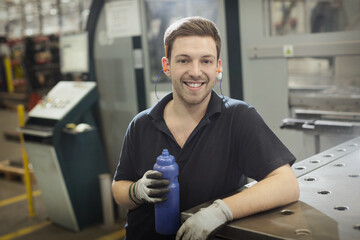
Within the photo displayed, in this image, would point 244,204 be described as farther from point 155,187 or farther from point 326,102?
point 326,102

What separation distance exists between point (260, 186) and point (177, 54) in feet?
1.87

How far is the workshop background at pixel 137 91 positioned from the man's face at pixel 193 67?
98 cm

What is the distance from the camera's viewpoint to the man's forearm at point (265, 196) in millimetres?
1335

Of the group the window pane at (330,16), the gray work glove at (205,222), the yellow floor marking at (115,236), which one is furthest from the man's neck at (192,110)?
the yellow floor marking at (115,236)

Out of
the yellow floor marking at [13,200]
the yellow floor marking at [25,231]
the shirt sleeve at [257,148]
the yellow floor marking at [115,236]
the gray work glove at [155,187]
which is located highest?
the shirt sleeve at [257,148]

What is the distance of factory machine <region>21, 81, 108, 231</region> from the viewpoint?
355cm

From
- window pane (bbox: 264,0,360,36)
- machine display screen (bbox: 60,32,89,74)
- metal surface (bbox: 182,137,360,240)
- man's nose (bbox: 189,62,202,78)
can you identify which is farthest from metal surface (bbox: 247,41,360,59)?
machine display screen (bbox: 60,32,89,74)

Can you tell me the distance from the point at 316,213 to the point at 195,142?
53 cm

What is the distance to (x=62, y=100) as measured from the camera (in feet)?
12.3

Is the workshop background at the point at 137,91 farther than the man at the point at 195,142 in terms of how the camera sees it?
Yes

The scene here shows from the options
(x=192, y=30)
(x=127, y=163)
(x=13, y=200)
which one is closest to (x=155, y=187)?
(x=127, y=163)

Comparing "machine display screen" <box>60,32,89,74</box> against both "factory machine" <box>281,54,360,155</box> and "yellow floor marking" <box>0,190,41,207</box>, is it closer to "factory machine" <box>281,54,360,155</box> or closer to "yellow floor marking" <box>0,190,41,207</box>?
"yellow floor marking" <box>0,190,41,207</box>

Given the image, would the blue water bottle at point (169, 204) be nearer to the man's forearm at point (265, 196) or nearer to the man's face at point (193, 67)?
the man's forearm at point (265, 196)

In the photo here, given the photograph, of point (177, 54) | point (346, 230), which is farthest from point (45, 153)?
point (346, 230)
